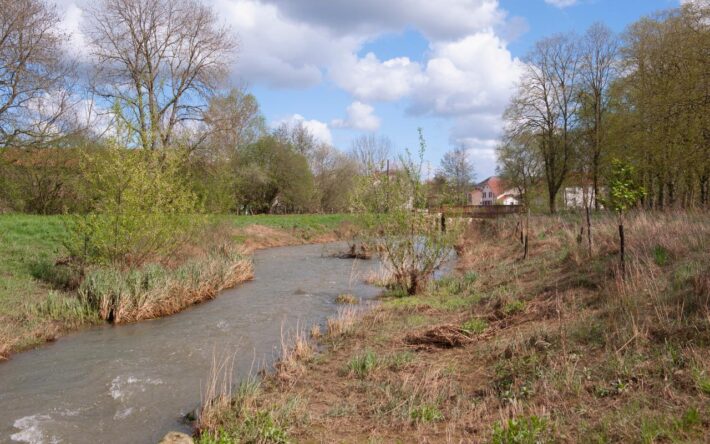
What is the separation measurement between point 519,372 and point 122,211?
1071 cm

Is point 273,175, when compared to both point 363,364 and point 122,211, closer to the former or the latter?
point 122,211

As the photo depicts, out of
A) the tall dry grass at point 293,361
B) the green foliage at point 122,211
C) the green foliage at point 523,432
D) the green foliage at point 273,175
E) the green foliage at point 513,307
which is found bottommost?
the tall dry grass at point 293,361

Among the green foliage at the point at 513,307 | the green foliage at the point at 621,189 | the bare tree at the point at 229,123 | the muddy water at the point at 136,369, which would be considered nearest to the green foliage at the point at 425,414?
the muddy water at the point at 136,369

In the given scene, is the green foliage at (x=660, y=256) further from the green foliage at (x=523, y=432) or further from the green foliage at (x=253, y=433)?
the green foliage at (x=253, y=433)

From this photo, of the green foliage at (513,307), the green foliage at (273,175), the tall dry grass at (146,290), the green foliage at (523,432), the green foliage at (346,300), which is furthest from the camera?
the green foliage at (273,175)

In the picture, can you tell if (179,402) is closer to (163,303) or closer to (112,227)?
(163,303)

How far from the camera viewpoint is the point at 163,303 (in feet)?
40.8

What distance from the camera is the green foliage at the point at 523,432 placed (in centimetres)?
432

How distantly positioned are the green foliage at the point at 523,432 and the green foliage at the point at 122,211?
11114 millimetres

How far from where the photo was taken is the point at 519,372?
20.4 ft

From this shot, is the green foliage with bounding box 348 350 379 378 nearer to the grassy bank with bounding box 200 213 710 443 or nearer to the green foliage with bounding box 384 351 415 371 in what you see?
the grassy bank with bounding box 200 213 710 443

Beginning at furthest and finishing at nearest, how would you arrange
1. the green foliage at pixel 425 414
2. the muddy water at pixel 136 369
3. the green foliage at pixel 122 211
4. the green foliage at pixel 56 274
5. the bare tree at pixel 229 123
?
the bare tree at pixel 229 123, the green foliage at pixel 56 274, the green foliage at pixel 122 211, the muddy water at pixel 136 369, the green foliage at pixel 425 414

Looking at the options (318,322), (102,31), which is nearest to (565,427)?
(318,322)

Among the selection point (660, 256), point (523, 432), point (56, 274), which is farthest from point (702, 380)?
point (56, 274)
